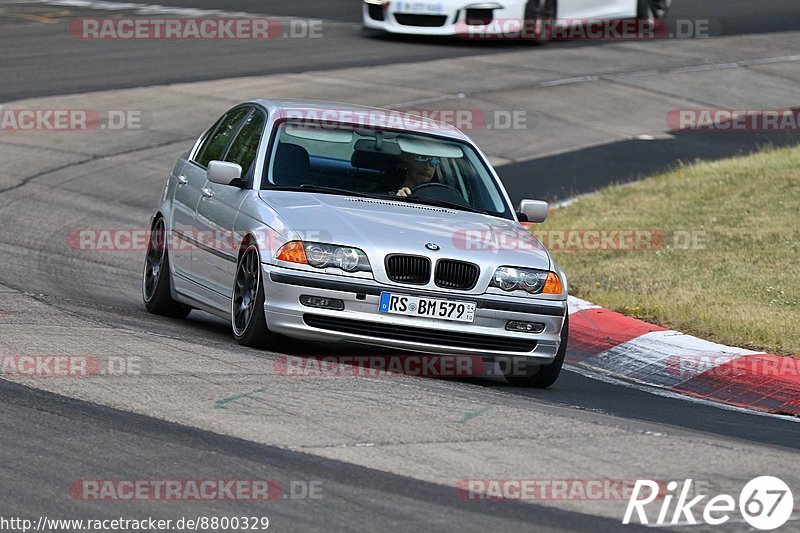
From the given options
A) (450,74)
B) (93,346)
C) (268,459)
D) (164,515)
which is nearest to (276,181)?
(93,346)

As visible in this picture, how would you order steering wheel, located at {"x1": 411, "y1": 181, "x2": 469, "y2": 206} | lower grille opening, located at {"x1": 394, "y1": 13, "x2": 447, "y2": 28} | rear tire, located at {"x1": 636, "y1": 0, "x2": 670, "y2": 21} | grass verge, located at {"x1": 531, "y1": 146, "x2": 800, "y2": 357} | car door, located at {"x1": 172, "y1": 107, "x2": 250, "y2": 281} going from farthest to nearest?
rear tire, located at {"x1": 636, "y1": 0, "x2": 670, "y2": 21}
lower grille opening, located at {"x1": 394, "y1": 13, "x2": 447, "y2": 28}
grass verge, located at {"x1": 531, "y1": 146, "x2": 800, "y2": 357}
car door, located at {"x1": 172, "y1": 107, "x2": 250, "y2": 281}
steering wheel, located at {"x1": 411, "y1": 181, "x2": 469, "y2": 206}

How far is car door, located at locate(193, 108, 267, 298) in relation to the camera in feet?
30.1

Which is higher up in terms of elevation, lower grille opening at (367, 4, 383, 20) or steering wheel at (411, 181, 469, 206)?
steering wheel at (411, 181, 469, 206)

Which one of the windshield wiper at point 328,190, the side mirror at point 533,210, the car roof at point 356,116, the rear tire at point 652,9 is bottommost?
the rear tire at point 652,9

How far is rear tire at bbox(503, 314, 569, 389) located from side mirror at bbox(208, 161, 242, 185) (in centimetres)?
200

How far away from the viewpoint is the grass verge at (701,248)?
10.7 metres

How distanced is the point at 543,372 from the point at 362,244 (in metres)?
1.39

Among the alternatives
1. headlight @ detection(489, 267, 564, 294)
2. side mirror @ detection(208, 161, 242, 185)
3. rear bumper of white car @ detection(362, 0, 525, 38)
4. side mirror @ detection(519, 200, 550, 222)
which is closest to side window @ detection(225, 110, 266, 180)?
side mirror @ detection(208, 161, 242, 185)

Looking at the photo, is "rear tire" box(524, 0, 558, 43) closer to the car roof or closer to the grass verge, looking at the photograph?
the grass verge

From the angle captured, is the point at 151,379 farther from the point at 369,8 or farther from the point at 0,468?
the point at 369,8

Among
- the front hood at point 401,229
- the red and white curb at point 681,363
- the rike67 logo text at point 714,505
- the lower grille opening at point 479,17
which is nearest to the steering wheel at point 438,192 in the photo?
the front hood at point 401,229

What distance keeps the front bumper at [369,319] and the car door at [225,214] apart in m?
0.77

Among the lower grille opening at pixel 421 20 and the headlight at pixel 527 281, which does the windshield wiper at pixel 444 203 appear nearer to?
the headlight at pixel 527 281

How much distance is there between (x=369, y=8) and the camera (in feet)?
81.7
